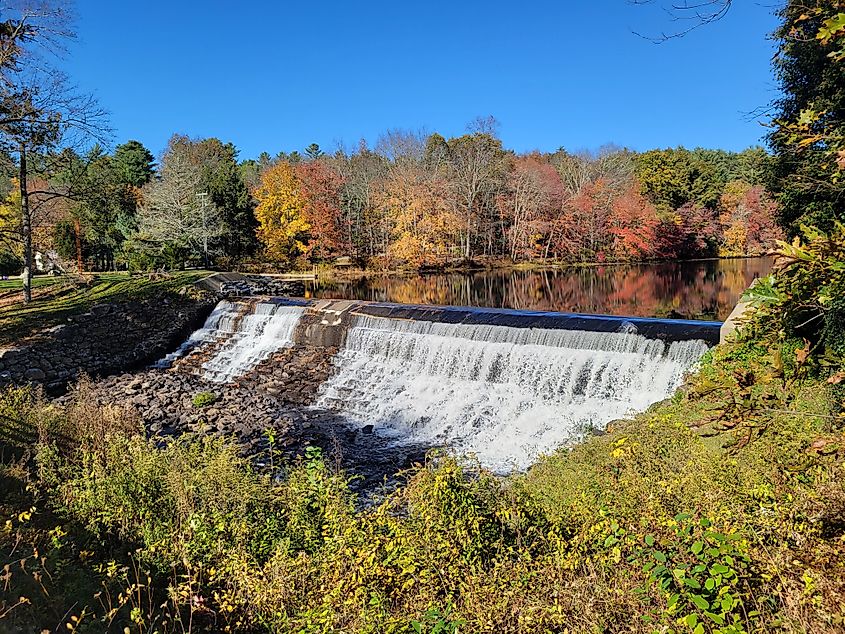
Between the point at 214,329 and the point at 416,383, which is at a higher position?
the point at 214,329

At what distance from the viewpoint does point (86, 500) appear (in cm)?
520

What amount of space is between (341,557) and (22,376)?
538 inches

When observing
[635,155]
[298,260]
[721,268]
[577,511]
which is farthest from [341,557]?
[635,155]

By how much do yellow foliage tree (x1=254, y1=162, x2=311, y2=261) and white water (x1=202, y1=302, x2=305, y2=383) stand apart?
1778cm

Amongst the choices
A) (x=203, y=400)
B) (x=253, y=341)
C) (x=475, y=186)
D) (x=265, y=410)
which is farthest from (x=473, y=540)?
(x=475, y=186)

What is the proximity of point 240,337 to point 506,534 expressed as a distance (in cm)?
1487

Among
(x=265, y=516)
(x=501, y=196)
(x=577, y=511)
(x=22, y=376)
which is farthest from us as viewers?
(x=501, y=196)

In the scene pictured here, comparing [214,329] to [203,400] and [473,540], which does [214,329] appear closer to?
[203,400]

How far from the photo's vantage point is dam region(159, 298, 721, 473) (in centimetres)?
1008

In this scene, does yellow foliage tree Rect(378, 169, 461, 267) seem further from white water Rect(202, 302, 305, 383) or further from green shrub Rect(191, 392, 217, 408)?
green shrub Rect(191, 392, 217, 408)

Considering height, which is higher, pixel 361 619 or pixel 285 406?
pixel 361 619

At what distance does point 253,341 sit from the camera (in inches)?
663

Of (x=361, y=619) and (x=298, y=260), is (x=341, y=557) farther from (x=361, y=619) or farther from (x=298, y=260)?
(x=298, y=260)

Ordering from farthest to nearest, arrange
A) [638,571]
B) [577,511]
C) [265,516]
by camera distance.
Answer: [265,516], [577,511], [638,571]
